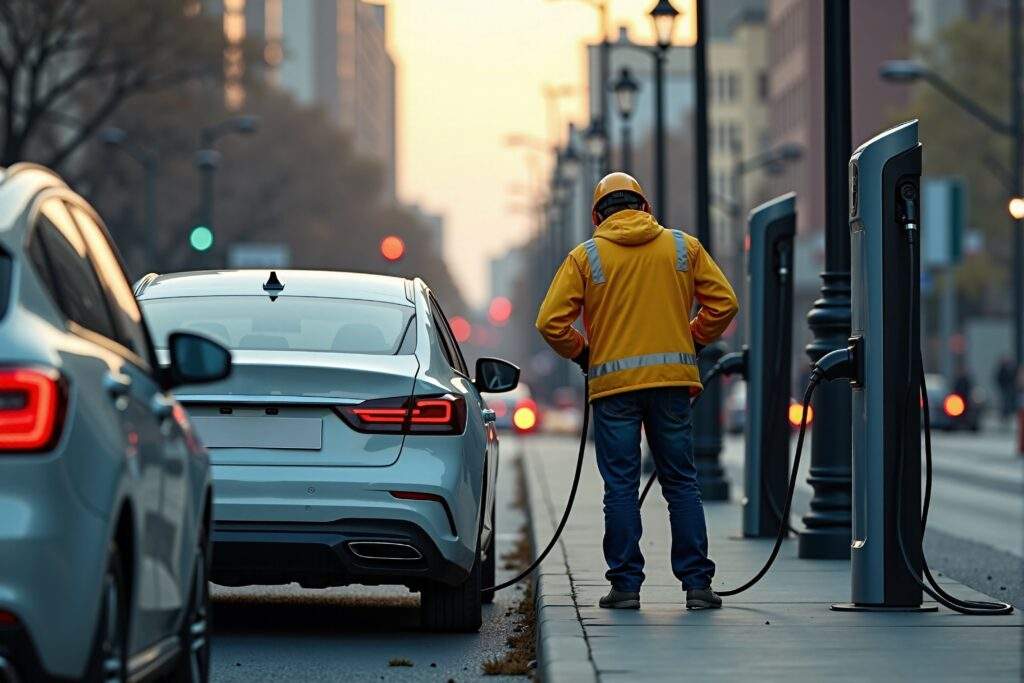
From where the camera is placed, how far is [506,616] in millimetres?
11586

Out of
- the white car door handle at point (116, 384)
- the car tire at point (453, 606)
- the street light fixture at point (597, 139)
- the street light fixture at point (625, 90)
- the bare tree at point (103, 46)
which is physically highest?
the bare tree at point (103, 46)

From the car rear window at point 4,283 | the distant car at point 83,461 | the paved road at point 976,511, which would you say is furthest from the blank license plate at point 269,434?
the car rear window at point 4,283

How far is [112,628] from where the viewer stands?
5.53 m

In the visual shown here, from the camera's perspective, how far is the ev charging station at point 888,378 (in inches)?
391

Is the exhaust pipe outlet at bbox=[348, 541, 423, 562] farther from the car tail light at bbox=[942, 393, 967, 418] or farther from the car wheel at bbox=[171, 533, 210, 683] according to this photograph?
the car tail light at bbox=[942, 393, 967, 418]

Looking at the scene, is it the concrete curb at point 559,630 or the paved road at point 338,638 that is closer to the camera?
the concrete curb at point 559,630

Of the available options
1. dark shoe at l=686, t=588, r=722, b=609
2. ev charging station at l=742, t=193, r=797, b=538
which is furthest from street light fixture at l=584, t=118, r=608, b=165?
dark shoe at l=686, t=588, r=722, b=609

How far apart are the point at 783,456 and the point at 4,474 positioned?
10.8 metres

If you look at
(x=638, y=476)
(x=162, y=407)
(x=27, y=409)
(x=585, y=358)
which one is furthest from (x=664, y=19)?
(x=27, y=409)

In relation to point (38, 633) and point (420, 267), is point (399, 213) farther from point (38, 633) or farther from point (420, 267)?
point (38, 633)

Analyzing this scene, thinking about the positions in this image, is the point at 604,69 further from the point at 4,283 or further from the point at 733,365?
the point at 4,283

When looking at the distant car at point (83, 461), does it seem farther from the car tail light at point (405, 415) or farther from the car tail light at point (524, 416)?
the car tail light at point (524, 416)

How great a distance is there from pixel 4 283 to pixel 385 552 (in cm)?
445

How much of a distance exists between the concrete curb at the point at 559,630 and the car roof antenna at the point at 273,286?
1768 millimetres
